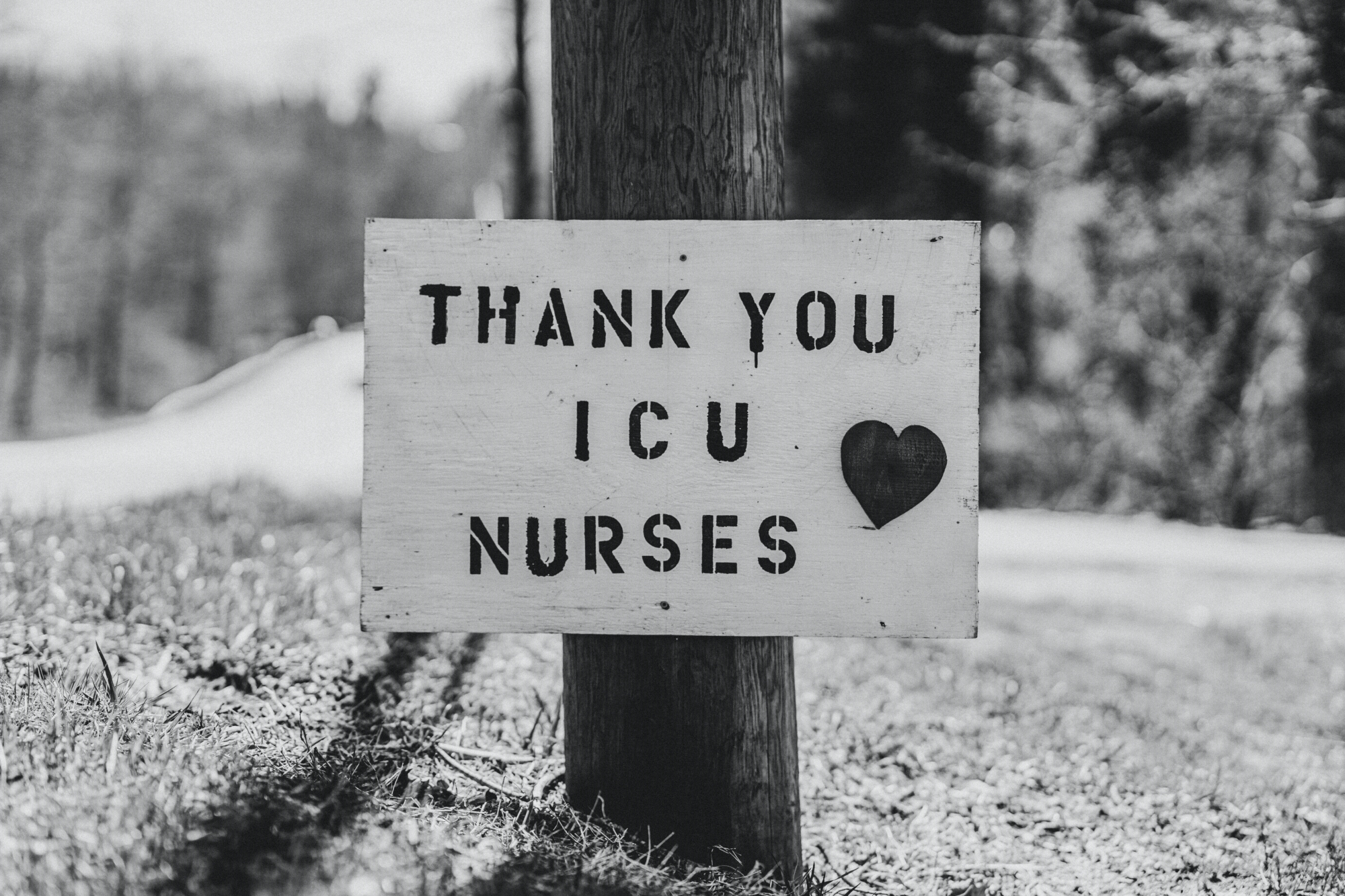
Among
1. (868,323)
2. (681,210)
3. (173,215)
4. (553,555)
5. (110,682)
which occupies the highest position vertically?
(173,215)

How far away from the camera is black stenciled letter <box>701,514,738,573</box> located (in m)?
2.24

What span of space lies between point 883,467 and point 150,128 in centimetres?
3594

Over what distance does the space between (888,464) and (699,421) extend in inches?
16.9

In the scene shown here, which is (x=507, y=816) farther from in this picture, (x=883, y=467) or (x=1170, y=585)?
(x=1170, y=585)

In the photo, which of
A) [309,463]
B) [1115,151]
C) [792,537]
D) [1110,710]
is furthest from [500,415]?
[1115,151]

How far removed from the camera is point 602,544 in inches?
88.4

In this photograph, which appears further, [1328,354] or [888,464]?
[1328,354]

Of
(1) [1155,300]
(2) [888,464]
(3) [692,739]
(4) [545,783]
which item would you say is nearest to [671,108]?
(2) [888,464]

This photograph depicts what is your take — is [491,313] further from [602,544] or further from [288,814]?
[288,814]

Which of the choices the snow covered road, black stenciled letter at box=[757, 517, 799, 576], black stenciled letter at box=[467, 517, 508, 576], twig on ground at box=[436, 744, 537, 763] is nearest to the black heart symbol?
black stenciled letter at box=[757, 517, 799, 576]

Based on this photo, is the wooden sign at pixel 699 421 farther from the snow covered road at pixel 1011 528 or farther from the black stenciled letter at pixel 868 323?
the snow covered road at pixel 1011 528

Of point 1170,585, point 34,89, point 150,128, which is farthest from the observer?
point 150,128

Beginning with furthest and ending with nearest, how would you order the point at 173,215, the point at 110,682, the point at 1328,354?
the point at 173,215 → the point at 1328,354 → the point at 110,682

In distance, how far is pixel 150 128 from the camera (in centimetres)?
3219
